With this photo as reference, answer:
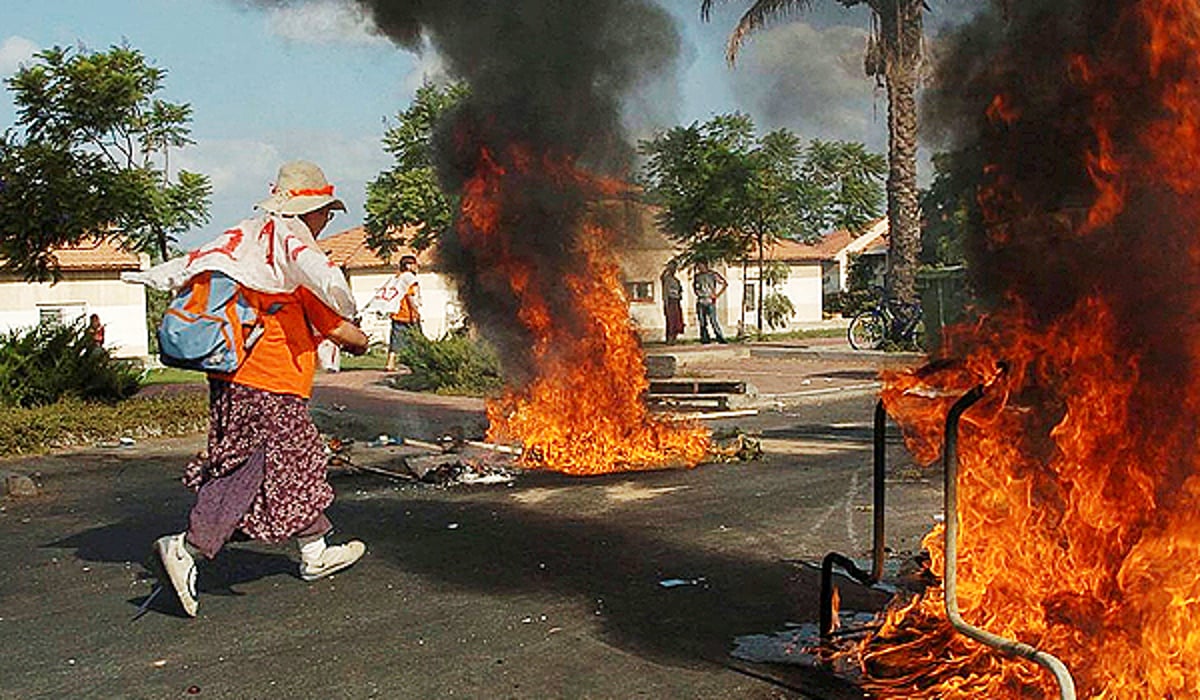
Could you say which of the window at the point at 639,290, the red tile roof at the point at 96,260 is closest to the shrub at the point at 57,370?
the window at the point at 639,290

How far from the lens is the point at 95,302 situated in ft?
112

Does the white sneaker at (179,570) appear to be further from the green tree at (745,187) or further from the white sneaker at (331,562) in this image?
the green tree at (745,187)

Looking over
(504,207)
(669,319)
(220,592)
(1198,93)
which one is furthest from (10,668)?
(669,319)

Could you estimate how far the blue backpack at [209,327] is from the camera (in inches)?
209

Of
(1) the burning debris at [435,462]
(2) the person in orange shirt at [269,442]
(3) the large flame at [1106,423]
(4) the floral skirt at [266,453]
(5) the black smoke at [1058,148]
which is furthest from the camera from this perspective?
(1) the burning debris at [435,462]

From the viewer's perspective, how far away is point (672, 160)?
17.4m

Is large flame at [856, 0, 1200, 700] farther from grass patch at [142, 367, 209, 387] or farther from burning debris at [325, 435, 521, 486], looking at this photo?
grass patch at [142, 367, 209, 387]

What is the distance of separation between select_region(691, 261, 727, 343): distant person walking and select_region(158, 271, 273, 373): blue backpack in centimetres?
2043

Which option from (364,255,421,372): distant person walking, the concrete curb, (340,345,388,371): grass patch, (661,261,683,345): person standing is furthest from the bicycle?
(340,345,388,371): grass patch

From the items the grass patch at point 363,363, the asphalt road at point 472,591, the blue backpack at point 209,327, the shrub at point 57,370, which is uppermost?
the blue backpack at point 209,327

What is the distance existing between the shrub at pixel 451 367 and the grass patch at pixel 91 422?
3.44 metres

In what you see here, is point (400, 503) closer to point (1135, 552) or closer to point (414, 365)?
point (1135, 552)

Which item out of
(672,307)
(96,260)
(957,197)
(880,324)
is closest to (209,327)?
(957,197)

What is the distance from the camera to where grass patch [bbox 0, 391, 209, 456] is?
1113 centimetres
